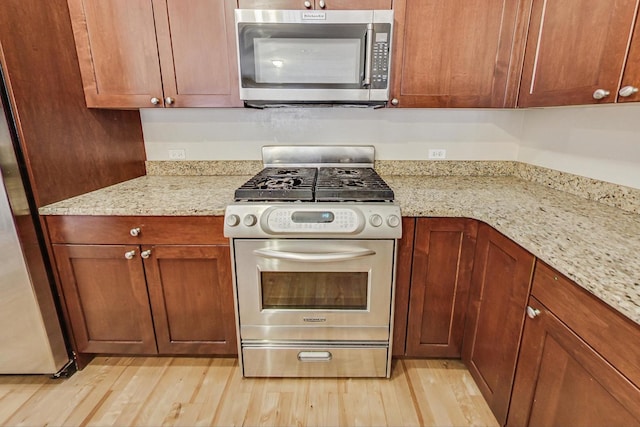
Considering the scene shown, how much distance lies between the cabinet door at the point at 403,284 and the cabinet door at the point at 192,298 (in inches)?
31.5

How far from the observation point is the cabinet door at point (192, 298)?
1495mm

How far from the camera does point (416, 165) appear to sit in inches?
80.9

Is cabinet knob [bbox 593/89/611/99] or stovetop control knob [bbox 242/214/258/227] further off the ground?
cabinet knob [bbox 593/89/611/99]

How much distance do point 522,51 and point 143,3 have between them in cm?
185

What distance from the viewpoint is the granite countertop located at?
2.77 ft

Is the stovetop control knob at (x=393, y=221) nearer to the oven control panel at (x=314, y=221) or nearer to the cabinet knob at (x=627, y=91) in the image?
the oven control panel at (x=314, y=221)

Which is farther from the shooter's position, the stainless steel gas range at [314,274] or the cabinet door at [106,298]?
the cabinet door at [106,298]

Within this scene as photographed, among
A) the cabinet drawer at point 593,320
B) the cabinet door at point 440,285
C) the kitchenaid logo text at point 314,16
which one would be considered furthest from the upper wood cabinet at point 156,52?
the cabinet drawer at point 593,320

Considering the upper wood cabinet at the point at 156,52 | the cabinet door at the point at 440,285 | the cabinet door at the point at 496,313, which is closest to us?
the cabinet door at the point at 496,313

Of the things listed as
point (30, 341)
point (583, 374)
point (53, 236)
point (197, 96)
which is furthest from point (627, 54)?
point (30, 341)

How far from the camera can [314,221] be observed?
1358mm

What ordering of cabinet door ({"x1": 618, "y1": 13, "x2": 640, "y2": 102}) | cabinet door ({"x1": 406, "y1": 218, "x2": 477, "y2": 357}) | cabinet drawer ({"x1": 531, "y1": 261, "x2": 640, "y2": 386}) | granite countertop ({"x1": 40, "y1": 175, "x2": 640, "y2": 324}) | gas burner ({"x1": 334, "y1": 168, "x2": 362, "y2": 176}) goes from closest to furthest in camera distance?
1. cabinet drawer ({"x1": 531, "y1": 261, "x2": 640, "y2": 386})
2. granite countertop ({"x1": 40, "y1": 175, "x2": 640, "y2": 324})
3. cabinet door ({"x1": 618, "y1": 13, "x2": 640, "y2": 102})
4. cabinet door ({"x1": 406, "y1": 218, "x2": 477, "y2": 357})
5. gas burner ({"x1": 334, "y1": 168, "x2": 362, "y2": 176})

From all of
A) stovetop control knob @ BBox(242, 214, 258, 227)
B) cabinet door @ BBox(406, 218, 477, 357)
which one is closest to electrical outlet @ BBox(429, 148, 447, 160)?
cabinet door @ BBox(406, 218, 477, 357)

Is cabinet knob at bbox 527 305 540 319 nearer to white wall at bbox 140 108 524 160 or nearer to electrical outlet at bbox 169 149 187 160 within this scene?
white wall at bbox 140 108 524 160
